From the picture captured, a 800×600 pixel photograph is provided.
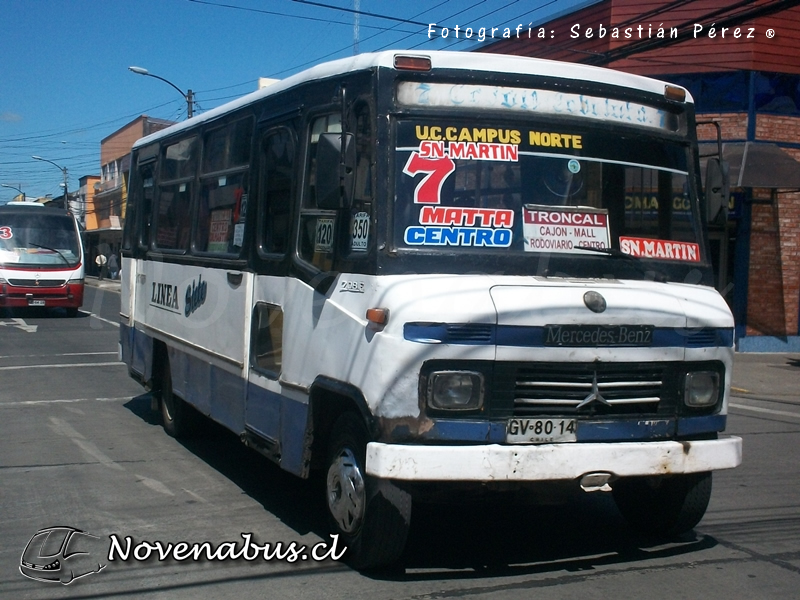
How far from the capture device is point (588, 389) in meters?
4.83

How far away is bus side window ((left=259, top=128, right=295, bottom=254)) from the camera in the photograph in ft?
19.6

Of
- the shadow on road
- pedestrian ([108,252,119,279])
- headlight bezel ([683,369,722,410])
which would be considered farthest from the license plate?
pedestrian ([108,252,119,279])

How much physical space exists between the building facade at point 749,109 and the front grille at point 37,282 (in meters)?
14.0

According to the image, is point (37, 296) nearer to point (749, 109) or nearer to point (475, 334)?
point (749, 109)

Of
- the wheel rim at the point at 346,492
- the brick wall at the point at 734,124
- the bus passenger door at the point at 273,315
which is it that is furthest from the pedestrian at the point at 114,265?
the wheel rim at the point at 346,492

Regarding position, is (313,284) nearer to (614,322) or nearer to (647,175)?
(614,322)

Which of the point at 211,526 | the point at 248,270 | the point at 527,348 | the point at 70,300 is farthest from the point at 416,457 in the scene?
the point at 70,300

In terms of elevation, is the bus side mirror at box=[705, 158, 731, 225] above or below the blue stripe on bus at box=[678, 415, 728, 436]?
above

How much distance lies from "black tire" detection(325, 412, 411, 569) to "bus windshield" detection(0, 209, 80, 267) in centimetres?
2008

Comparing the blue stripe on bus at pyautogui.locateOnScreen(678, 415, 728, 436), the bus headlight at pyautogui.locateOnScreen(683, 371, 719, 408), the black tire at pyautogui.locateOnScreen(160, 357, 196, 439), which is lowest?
the black tire at pyautogui.locateOnScreen(160, 357, 196, 439)

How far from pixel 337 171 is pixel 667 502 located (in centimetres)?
294

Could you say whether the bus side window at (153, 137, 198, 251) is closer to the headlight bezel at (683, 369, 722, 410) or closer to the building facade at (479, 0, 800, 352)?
the headlight bezel at (683, 369, 722, 410)

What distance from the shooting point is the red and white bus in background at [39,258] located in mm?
22859
